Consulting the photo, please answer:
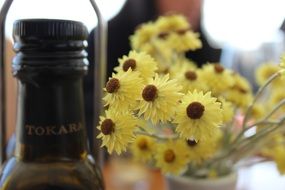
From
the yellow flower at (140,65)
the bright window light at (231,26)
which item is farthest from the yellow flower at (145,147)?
the bright window light at (231,26)

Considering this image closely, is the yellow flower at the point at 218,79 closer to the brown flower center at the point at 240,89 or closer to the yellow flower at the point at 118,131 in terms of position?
the brown flower center at the point at 240,89

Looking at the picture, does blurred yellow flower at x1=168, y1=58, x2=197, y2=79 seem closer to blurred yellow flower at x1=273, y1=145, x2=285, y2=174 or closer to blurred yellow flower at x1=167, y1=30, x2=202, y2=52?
Result: blurred yellow flower at x1=167, y1=30, x2=202, y2=52

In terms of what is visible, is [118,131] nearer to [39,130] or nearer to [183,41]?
[39,130]

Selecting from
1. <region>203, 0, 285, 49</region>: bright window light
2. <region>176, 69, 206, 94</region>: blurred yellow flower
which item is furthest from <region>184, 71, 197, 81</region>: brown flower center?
<region>203, 0, 285, 49</region>: bright window light

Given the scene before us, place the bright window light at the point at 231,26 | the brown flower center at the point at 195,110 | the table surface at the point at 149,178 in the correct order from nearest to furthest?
the brown flower center at the point at 195,110 < the table surface at the point at 149,178 < the bright window light at the point at 231,26

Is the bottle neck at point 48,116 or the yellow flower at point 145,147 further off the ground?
the bottle neck at point 48,116

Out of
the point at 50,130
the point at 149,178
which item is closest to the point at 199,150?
the point at 50,130
